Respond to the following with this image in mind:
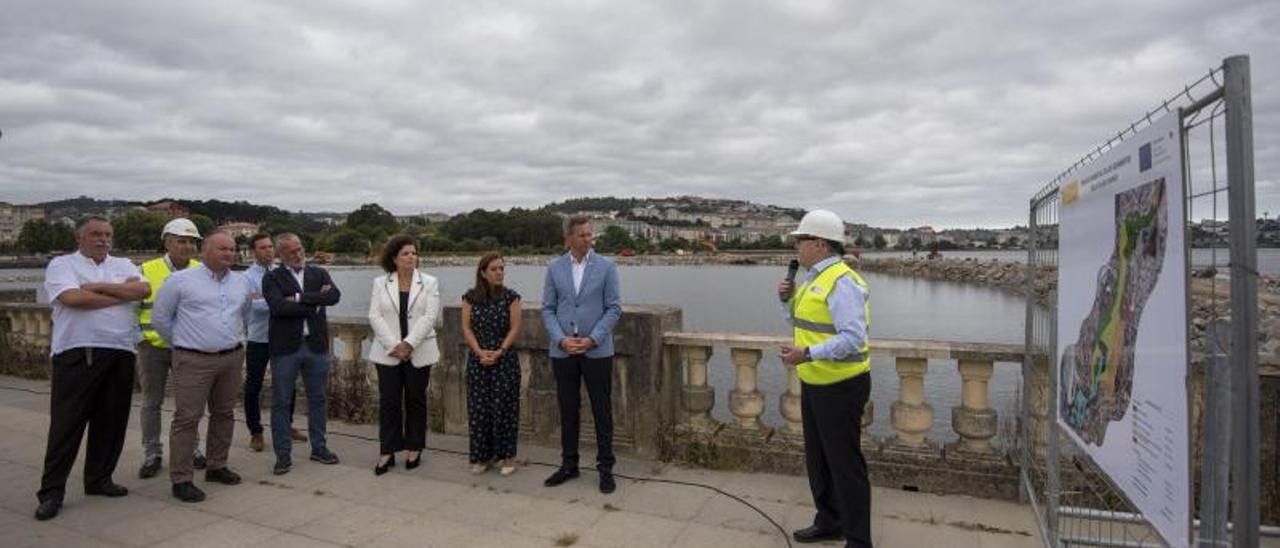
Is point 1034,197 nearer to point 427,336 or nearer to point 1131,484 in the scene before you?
point 1131,484

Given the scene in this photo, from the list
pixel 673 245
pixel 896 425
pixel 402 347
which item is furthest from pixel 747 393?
pixel 673 245

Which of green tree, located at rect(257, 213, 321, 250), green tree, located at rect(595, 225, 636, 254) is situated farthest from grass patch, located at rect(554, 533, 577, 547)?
green tree, located at rect(595, 225, 636, 254)

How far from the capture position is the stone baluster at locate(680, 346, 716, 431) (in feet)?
16.7

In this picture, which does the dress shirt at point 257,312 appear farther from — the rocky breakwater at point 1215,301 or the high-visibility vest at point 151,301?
the rocky breakwater at point 1215,301

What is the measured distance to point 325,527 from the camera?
12.8 ft

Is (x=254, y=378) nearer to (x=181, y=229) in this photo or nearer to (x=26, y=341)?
(x=181, y=229)

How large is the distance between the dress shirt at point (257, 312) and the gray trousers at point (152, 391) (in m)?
0.55

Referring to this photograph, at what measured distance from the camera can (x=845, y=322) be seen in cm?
326

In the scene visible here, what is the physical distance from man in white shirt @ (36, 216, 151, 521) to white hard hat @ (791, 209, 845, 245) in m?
3.85

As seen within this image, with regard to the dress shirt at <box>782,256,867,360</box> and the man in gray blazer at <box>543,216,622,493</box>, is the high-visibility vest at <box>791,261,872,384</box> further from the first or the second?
the man in gray blazer at <box>543,216,622,493</box>

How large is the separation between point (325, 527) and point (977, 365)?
385 cm

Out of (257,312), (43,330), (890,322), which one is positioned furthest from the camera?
(890,322)

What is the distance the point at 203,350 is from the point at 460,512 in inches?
76.2

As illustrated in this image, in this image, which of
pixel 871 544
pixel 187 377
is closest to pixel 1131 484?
pixel 871 544
